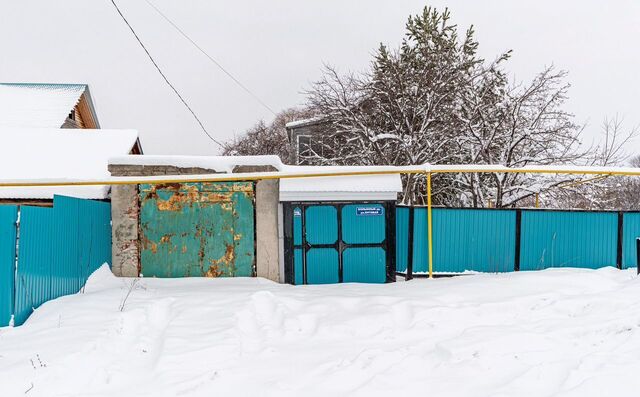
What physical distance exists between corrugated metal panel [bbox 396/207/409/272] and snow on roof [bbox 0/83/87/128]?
518 inches

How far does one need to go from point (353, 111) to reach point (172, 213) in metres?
10.7

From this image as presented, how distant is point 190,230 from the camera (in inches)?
340

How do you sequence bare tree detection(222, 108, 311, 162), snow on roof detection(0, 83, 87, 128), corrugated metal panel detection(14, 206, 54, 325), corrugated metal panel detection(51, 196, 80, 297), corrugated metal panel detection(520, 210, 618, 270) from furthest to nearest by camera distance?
bare tree detection(222, 108, 311, 162) → snow on roof detection(0, 83, 87, 128) → corrugated metal panel detection(520, 210, 618, 270) → corrugated metal panel detection(51, 196, 80, 297) → corrugated metal panel detection(14, 206, 54, 325)

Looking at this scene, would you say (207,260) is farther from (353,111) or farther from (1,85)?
(1,85)

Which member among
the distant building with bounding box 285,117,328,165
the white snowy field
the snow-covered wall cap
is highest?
the distant building with bounding box 285,117,328,165

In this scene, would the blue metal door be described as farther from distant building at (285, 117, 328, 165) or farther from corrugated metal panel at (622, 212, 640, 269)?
distant building at (285, 117, 328, 165)

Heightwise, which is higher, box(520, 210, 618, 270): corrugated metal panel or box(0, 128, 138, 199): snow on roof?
box(0, 128, 138, 199): snow on roof

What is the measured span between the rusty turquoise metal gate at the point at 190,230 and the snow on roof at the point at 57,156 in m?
1.12

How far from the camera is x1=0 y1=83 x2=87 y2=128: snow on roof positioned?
16.0 m

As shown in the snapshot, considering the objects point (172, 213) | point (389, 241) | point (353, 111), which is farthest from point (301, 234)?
point (353, 111)

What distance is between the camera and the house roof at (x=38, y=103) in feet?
52.7

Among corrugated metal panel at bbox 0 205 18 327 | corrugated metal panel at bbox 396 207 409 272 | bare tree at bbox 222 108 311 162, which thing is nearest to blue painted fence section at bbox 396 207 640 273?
corrugated metal panel at bbox 396 207 409 272

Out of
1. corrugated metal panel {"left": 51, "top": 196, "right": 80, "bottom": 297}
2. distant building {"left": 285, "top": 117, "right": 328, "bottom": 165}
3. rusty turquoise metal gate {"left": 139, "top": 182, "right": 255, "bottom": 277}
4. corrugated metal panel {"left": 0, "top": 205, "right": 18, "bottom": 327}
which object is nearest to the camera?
corrugated metal panel {"left": 0, "top": 205, "right": 18, "bottom": 327}

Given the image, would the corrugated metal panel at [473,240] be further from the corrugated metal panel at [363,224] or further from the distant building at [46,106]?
the distant building at [46,106]
